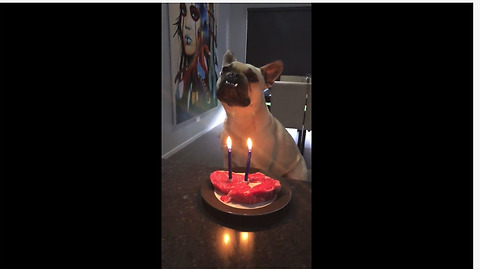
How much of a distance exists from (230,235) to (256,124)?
0.63 meters

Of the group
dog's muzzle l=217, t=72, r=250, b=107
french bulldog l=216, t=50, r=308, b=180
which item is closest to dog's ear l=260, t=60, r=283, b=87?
french bulldog l=216, t=50, r=308, b=180

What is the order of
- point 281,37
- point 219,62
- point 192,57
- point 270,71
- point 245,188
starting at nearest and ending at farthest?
point 245,188
point 270,71
point 192,57
point 219,62
point 281,37

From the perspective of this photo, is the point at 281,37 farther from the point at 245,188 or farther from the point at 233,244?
the point at 233,244

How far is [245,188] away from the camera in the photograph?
66 centimetres

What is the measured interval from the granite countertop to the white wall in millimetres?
2087

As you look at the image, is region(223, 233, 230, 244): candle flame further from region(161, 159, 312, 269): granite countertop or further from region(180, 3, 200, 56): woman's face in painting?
region(180, 3, 200, 56): woman's face in painting

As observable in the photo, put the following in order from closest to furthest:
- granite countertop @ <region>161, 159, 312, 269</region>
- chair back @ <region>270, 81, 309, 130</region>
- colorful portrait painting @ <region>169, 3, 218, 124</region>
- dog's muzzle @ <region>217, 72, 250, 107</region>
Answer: granite countertop @ <region>161, 159, 312, 269</region> < dog's muzzle @ <region>217, 72, 250, 107</region> < chair back @ <region>270, 81, 309, 130</region> < colorful portrait painting @ <region>169, 3, 218, 124</region>

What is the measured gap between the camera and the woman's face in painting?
269cm

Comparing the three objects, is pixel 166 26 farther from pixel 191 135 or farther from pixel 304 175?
pixel 304 175

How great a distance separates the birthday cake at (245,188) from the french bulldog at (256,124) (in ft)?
1.27

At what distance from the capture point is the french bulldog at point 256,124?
1107 millimetres

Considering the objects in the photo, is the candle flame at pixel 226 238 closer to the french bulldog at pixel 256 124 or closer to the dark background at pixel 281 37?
the french bulldog at pixel 256 124

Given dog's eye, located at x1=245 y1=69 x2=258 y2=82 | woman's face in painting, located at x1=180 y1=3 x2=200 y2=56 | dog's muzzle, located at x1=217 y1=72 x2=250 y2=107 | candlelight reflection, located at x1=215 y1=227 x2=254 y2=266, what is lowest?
candlelight reflection, located at x1=215 y1=227 x2=254 y2=266

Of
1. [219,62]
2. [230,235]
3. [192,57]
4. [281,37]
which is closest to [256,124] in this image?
[230,235]
